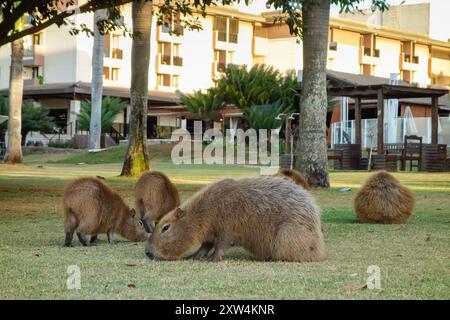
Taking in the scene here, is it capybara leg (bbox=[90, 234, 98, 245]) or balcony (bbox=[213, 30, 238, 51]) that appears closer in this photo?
Answer: capybara leg (bbox=[90, 234, 98, 245])

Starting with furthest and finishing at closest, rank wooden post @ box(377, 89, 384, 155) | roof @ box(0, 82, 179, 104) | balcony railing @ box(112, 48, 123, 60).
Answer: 1. balcony railing @ box(112, 48, 123, 60)
2. roof @ box(0, 82, 179, 104)
3. wooden post @ box(377, 89, 384, 155)

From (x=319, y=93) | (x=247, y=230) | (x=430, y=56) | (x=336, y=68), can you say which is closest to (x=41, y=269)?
(x=247, y=230)

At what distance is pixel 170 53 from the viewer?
64.6 meters

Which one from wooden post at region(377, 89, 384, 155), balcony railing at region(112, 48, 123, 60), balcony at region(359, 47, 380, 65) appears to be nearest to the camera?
wooden post at region(377, 89, 384, 155)

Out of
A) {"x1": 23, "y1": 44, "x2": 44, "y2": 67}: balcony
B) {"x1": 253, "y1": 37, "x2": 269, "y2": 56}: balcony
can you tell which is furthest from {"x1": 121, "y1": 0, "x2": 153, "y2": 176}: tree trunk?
{"x1": 253, "y1": 37, "x2": 269, "y2": 56}: balcony

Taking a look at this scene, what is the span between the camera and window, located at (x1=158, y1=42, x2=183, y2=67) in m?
64.1

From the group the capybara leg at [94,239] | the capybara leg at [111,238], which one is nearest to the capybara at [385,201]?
the capybara leg at [111,238]

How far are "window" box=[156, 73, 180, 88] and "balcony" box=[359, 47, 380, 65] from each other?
17.0 metres

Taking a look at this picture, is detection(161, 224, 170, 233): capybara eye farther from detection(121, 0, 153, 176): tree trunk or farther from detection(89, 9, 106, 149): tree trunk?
detection(89, 9, 106, 149): tree trunk

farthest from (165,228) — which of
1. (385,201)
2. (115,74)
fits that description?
(115,74)

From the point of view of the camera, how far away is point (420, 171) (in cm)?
2853

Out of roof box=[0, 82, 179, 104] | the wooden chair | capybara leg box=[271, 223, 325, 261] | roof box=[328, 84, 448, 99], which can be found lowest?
capybara leg box=[271, 223, 325, 261]
